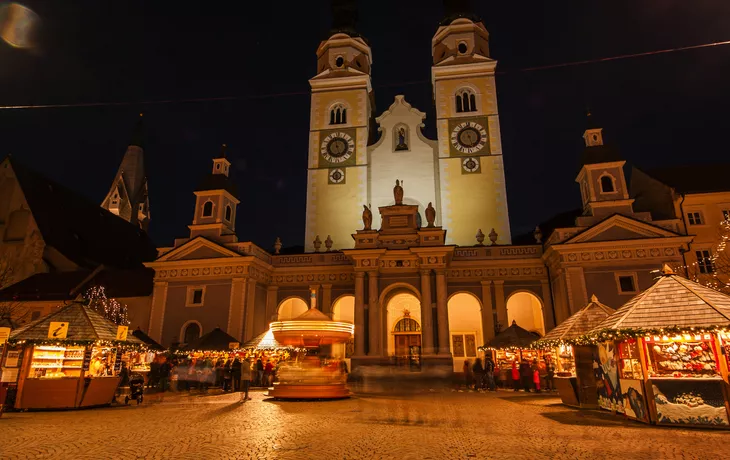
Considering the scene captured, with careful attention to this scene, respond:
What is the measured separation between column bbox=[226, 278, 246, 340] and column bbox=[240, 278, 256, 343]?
0.31m

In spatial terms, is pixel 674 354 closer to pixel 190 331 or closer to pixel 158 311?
pixel 190 331

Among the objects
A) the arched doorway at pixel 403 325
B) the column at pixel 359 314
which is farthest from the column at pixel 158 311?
the arched doorway at pixel 403 325

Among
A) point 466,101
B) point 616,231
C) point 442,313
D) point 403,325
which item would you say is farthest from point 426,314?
point 466,101

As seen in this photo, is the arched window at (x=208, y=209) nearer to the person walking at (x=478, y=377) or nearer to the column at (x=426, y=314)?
the column at (x=426, y=314)

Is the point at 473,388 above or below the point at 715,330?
below

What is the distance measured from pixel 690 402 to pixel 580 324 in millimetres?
4583

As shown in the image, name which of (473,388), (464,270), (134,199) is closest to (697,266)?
(464,270)

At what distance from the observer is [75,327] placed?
1477cm

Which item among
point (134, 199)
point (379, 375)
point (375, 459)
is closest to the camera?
point (375, 459)

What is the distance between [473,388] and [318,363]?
Answer: 31.0ft

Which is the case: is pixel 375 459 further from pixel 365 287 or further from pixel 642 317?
pixel 365 287

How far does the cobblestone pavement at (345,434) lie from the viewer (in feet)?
24.5

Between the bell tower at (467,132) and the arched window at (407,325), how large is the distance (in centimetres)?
666

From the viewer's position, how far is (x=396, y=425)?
10297 mm
